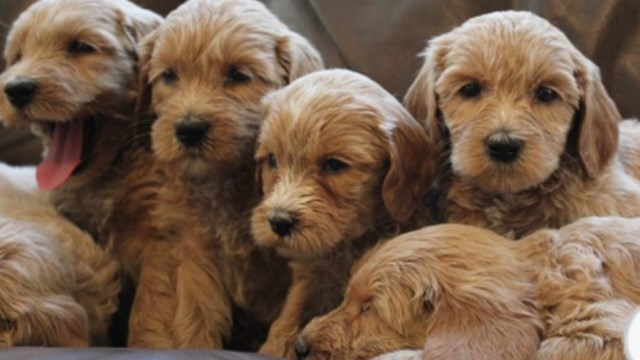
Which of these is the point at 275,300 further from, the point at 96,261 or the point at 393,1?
the point at 393,1

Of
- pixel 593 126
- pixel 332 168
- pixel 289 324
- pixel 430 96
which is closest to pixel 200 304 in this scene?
pixel 289 324

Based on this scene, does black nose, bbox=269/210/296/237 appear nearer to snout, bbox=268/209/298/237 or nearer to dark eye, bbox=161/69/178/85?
snout, bbox=268/209/298/237

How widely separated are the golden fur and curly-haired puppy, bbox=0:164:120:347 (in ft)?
1.83

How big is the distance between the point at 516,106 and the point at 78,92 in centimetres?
110

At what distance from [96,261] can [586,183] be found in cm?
122

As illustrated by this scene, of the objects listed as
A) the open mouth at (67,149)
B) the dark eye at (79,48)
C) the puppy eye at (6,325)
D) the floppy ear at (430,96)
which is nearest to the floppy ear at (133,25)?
the dark eye at (79,48)

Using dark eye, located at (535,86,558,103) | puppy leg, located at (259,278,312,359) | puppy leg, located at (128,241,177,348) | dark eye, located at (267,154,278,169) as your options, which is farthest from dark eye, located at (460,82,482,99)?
puppy leg, located at (128,241,177,348)

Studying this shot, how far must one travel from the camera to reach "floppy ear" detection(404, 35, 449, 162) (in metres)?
2.39

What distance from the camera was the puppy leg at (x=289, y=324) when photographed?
230 centimetres

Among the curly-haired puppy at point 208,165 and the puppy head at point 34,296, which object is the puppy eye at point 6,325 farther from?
the curly-haired puppy at point 208,165

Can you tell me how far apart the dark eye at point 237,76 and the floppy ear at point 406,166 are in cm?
38

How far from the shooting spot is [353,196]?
2.20 meters

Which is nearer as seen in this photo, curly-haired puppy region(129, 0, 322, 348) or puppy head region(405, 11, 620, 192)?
puppy head region(405, 11, 620, 192)

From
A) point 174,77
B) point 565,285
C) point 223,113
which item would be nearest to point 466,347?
point 565,285
